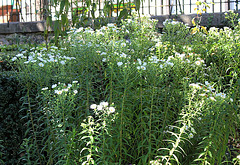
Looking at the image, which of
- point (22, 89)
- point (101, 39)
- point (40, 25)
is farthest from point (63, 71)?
point (40, 25)

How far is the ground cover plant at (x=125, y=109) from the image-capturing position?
7.74ft

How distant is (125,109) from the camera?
2.68m

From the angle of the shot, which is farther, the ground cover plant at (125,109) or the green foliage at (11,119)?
the green foliage at (11,119)

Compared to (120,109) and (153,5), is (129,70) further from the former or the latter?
(153,5)

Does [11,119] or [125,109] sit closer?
[125,109]

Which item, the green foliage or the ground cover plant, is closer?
the ground cover plant

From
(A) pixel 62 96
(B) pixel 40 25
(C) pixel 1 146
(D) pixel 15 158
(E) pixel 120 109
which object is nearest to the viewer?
(A) pixel 62 96

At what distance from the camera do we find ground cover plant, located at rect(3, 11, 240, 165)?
236 centimetres

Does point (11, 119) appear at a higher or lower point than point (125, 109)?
lower

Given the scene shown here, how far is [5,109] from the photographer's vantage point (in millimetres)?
3037

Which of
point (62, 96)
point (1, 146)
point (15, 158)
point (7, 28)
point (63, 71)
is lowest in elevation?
point (15, 158)

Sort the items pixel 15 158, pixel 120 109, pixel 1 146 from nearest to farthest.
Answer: pixel 120 109 → pixel 1 146 → pixel 15 158

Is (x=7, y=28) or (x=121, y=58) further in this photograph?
(x=7, y=28)

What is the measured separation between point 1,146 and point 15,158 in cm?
27
